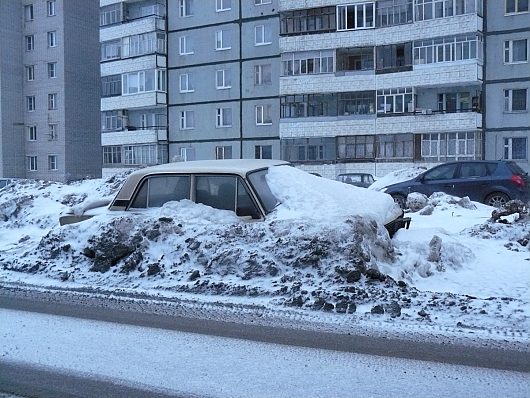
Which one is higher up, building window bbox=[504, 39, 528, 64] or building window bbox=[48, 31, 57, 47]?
building window bbox=[48, 31, 57, 47]

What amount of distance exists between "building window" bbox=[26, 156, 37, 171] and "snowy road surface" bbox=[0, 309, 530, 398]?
51648 mm

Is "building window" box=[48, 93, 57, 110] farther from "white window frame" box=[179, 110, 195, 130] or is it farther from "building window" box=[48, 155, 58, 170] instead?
"white window frame" box=[179, 110, 195, 130]

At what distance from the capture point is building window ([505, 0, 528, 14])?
3634cm

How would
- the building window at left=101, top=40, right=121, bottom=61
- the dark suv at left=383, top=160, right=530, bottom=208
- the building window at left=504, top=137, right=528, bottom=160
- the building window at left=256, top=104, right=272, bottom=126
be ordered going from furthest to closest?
the building window at left=101, top=40, right=121, bottom=61 < the building window at left=256, top=104, right=272, bottom=126 < the building window at left=504, top=137, right=528, bottom=160 < the dark suv at left=383, top=160, right=530, bottom=208

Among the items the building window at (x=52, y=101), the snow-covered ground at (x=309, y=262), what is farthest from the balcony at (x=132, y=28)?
the snow-covered ground at (x=309, y=262)

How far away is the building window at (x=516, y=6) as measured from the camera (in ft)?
119

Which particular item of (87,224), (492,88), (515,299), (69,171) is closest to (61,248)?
(87,224)

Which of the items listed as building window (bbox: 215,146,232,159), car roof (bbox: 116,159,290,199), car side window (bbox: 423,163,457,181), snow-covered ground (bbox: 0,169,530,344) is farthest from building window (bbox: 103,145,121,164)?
car roof (bbox: 116,159,290,199)

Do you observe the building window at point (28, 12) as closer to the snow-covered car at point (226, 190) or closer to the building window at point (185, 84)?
the building window at point (185, 84)

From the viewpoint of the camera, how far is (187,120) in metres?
48.2

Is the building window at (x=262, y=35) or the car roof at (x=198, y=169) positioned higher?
the building window at (x=262, y=35)

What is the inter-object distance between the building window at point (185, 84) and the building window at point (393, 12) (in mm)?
15330

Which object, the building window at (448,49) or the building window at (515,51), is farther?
the building window at (448,49)

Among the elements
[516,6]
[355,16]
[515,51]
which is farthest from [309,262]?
[355,16]
